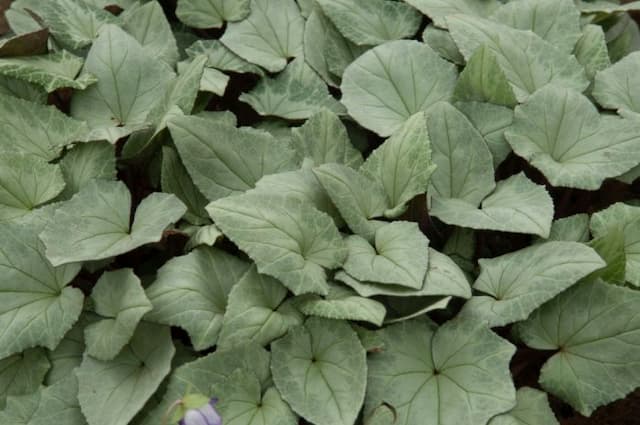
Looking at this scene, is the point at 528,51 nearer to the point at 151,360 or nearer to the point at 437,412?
the point at 437,412

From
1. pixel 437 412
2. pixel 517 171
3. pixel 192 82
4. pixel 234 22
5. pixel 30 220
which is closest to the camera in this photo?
pixel 437 412

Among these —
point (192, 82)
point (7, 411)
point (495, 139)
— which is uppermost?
point (192, 82)

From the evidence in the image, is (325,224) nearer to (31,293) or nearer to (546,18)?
(31,293)

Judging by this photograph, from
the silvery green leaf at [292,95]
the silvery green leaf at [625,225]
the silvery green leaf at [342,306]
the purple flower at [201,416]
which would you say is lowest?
the silvery green leaf at [625,225]

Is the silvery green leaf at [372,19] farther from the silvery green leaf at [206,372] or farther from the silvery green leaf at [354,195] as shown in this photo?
the silvery green leaf at [206,372]

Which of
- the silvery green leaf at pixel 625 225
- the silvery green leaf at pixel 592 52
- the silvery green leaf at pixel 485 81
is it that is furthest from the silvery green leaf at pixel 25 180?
the silvery green leaf at pixel 592 52

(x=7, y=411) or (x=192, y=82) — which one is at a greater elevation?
(x=192, y=82)

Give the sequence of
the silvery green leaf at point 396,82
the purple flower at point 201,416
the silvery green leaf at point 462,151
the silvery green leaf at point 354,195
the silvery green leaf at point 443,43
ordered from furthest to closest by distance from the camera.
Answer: the silvery green leaf at point 443,43
the silvery green leaf at point 396,82
the silvery green leaf at point 462,151
the silvery green leaf at point 354,195
the purple flower at point 201,416

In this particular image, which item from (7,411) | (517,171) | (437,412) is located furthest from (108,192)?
(517,171)
